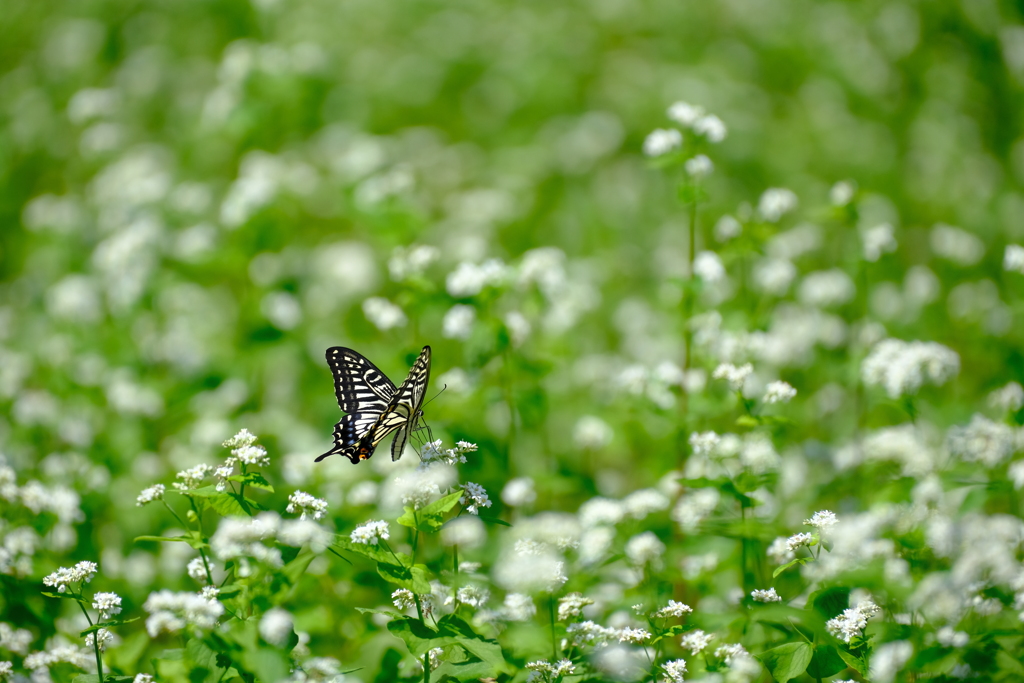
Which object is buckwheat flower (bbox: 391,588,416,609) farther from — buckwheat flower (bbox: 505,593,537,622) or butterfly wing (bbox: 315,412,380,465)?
butterfly wing (bbox: 315,412,380,465)

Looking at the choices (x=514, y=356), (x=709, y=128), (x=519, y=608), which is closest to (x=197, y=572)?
(x=519, y=608)

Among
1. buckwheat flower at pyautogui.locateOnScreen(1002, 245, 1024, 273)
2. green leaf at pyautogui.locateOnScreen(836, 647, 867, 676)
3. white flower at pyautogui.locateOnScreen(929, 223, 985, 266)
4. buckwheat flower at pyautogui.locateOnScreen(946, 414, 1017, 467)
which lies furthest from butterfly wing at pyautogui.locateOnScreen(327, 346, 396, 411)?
white flower at pyautogui.locateOnScreen(929, 223, 985, 266)

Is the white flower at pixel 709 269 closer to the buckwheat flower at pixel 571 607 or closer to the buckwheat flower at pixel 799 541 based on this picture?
the buckwheat flower at pixel 799 541

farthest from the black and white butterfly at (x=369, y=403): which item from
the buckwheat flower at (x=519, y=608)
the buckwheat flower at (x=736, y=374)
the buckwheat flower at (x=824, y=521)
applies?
the buckwheat flower at (x=824, y=521)

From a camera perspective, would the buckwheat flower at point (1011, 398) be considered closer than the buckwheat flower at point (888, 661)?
No

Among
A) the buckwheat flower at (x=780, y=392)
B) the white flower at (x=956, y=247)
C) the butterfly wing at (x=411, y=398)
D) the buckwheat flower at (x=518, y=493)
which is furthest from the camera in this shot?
the white flower at (x=956, y=247)

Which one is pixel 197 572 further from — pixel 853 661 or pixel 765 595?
pixel 853 661

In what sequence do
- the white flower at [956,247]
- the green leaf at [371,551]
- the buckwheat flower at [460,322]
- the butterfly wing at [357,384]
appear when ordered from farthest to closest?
the white flower at [956,247] → the buckwheat flower at [460,322] → the butterfly wing at [357,384] → the green leaf at [371,551]
